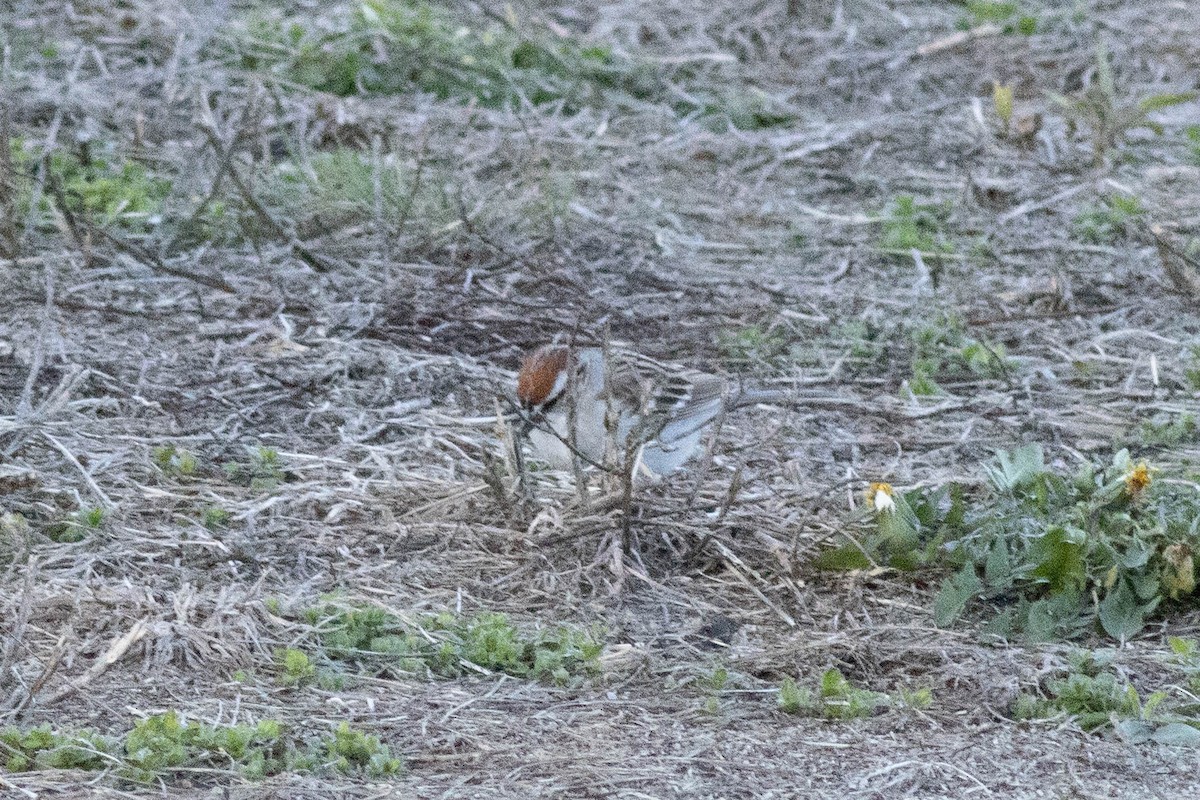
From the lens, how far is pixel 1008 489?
500 cm

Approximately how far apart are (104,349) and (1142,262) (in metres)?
4.62

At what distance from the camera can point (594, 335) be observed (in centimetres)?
674

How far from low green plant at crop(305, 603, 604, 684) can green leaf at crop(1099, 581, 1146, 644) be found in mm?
1381

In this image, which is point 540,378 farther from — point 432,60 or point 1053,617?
point 432,60

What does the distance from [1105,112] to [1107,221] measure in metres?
0.93

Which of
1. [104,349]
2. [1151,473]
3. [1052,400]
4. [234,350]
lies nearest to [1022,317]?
[1052,400]

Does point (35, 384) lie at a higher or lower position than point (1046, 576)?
lower

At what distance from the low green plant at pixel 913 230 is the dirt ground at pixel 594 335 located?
0.06 metres

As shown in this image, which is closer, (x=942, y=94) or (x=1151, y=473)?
(x=1151, y=473)

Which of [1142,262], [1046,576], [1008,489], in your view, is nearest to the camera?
[1046,576]

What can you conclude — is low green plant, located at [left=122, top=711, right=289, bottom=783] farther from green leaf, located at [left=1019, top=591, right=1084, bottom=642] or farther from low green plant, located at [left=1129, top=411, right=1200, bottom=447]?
low green plant, located at [left=1129, top=411, right=1200, bottom=447]

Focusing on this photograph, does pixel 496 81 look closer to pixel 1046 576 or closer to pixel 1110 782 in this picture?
pixel 1046 576

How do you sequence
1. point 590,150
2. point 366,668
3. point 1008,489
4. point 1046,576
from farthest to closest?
point 590,150 < point 1008,489 < point 1046,576 < point 366,668

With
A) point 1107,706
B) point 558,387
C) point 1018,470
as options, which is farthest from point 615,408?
point 1107,706
